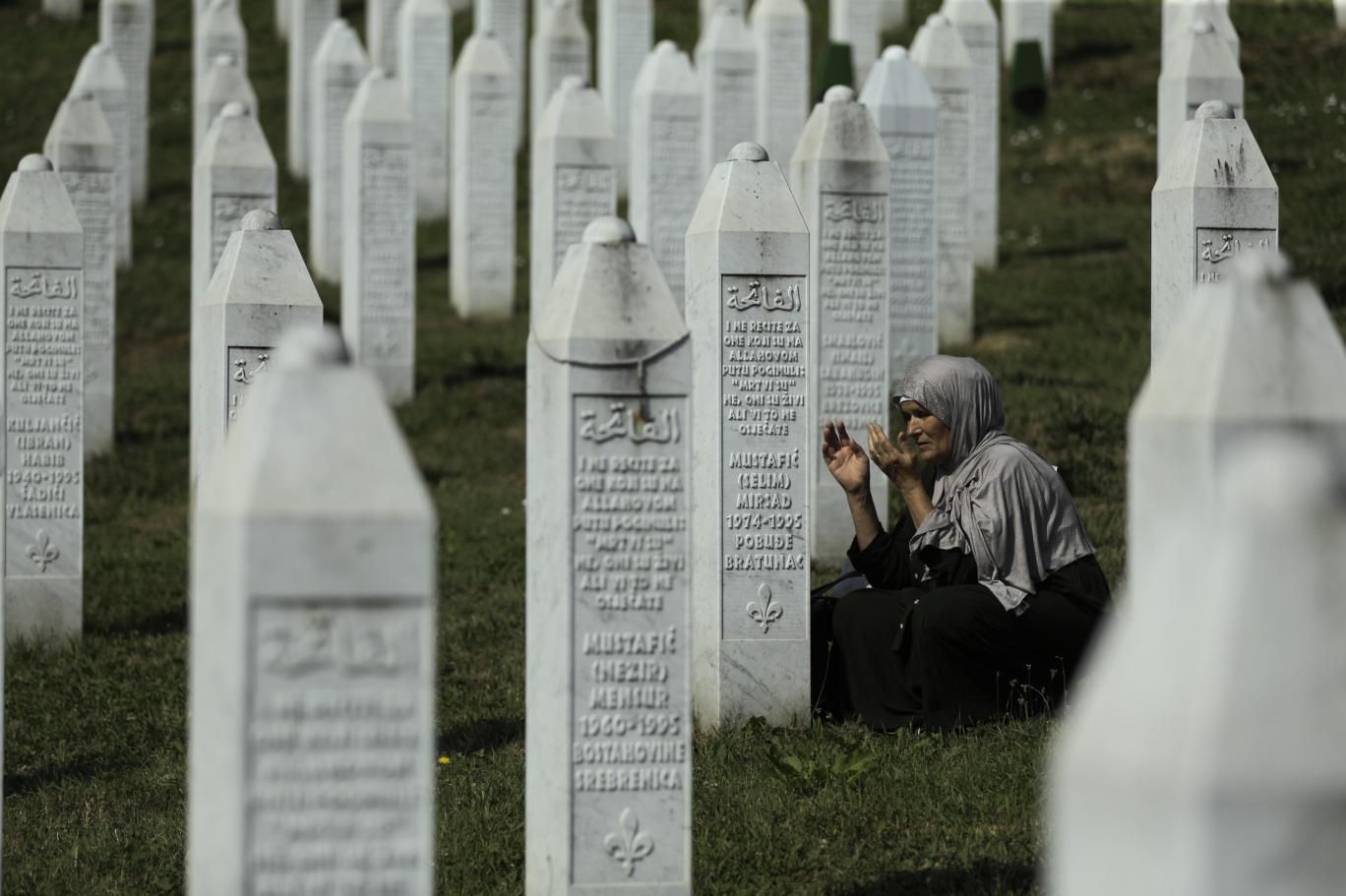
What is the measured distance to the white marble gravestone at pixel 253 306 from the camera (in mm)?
8023

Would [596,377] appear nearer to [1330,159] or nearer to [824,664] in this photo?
[824,664]

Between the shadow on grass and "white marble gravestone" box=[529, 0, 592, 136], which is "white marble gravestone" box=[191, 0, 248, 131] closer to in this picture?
"white marble gravestone" box=[529, 0, 592, 136]

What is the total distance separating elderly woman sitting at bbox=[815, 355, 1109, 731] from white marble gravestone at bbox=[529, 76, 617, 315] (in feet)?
22.5

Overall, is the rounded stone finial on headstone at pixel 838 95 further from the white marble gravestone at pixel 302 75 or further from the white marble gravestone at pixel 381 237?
the white marble gravestone at pixel 302 75

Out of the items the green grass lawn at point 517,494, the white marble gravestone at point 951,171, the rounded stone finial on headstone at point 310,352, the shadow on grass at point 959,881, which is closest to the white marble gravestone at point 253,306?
the green grass lawn at point 517,494

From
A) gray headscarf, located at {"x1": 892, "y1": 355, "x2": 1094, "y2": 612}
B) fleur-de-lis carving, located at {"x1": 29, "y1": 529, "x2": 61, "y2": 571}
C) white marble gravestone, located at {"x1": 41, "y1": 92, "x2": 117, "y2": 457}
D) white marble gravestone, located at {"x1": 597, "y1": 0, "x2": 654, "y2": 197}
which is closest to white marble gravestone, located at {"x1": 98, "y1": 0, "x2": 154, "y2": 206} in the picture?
white marble gravestone, located at {"x1": 597, "y1": 0, "x2": 654, "y2": 197}

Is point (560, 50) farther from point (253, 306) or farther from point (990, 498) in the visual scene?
point (990, 498)

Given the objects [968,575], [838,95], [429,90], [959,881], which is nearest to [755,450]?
[968,575]

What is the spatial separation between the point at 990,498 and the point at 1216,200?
1.71m

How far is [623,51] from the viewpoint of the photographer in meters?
21.4

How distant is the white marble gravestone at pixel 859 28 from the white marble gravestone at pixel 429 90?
3.91m

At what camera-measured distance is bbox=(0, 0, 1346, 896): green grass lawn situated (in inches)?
259

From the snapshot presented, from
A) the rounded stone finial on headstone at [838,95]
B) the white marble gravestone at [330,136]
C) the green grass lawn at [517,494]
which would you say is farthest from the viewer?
the white marble gravestone at [330,136]

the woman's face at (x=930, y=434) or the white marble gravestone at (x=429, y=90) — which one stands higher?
the white marble gravestone at (x=429, y=90)
